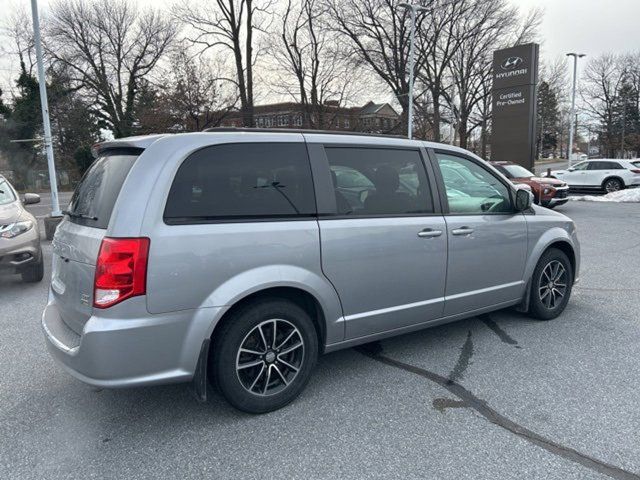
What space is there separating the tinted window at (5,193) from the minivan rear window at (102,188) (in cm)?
432

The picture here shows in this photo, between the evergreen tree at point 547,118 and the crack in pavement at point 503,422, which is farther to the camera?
the evergreen tree at point 547,118

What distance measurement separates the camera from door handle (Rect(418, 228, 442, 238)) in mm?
3662

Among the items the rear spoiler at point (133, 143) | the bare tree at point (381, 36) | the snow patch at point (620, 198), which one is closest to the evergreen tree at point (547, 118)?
the bare tree at point (381, 36)

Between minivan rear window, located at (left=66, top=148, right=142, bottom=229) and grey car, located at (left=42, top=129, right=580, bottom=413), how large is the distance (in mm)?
13

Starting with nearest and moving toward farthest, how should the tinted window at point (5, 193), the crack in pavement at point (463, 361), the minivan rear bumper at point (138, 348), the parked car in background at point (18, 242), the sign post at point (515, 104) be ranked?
the minivan rear bumper at point (138, 348), the crack in pavement at point (463, 361), the parked car in background at point (18, 242), the tinted window at point (5, 193), the sign post at point (515, 104)

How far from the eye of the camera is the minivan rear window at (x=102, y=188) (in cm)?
287

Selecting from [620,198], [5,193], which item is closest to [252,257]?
[5,193]

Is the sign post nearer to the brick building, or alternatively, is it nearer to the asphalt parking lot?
the brick building

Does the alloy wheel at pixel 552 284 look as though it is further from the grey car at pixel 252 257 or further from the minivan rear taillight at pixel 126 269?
the minivan rear taillight at pixel 126 269

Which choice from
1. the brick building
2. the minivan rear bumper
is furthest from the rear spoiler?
the brick building

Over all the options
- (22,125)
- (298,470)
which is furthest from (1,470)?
(22,125)

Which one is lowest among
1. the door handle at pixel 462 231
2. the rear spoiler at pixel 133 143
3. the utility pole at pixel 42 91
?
the door handle at pixel 462 231

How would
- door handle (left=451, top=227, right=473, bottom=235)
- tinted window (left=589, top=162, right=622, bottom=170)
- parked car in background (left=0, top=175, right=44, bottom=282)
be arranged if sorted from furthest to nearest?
tinted window (left=589, top=162, right=622, bottom=170) < parked car in background (left=0, top=175, right=44, bottom=282) < door handle (left=451, top=227, right=473, bottom=235)

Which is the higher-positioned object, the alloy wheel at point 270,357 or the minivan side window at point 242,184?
the minivan side window at point 242,184
